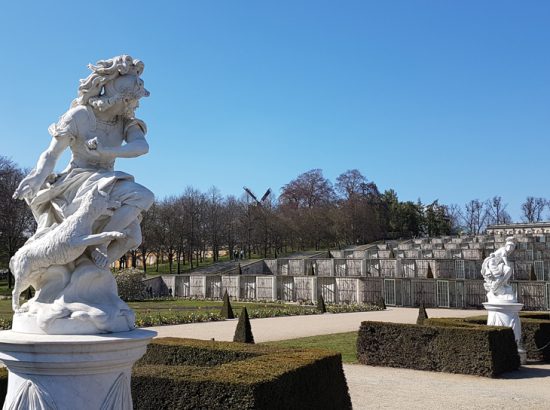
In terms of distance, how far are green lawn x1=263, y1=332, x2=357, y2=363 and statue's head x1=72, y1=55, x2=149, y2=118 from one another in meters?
12.6

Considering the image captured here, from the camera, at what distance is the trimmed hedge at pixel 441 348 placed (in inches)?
528

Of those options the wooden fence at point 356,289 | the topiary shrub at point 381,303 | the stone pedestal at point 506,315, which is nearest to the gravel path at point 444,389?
the stone pedestal at point 506,315

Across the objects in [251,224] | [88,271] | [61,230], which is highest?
[251,224]

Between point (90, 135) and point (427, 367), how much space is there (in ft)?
39.4

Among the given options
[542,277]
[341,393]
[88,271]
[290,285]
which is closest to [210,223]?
[290,285]

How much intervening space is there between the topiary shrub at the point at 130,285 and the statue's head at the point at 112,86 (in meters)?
37.0

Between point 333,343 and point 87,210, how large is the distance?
15.6 m

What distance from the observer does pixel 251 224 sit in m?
76.2

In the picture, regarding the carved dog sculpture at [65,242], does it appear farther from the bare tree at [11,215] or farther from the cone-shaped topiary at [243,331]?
the bare tree at [11,215]

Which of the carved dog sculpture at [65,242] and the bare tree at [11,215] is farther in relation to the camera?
the bare tree at [11,215]

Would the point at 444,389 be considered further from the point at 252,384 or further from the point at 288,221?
the point at 288,221

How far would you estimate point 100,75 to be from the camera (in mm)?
4301

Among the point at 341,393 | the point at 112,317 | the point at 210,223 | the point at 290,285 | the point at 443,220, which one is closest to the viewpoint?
the point at 112,317

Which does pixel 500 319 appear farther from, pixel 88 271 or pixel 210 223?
pixel 210 223
